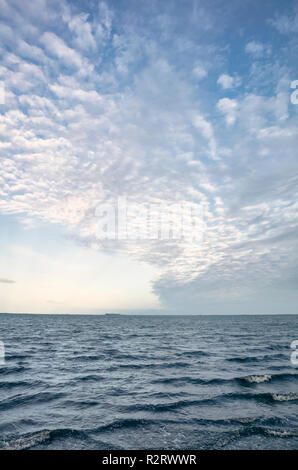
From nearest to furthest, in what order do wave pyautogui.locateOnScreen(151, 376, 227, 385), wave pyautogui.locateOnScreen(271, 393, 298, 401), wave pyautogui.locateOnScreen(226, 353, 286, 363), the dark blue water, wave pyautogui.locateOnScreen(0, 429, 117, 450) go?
wave pyautogui.locateOnScreen(0, 429, 117, 450)
the dark blue water
wave pyautogui.locateOnScreen(271, 393, 298, 401)
wave pyautogui.locateOnScreen(151, 376, 227, 385)
wave pyautogui.locateOnScreen(226, 353, 286, 363)

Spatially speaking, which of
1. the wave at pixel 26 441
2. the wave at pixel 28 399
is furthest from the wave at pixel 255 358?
the wave at pixel 26 441

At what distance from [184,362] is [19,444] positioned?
16.2 m

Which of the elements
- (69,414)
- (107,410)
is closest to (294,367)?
(107,410)

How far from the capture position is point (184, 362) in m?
22.2

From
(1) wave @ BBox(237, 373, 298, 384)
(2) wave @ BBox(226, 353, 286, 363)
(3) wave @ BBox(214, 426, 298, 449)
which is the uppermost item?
(3) wave @ BBox(214, 426, 298, 449)

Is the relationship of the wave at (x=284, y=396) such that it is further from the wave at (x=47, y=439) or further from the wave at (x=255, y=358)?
the wave at (x=47, y=439)

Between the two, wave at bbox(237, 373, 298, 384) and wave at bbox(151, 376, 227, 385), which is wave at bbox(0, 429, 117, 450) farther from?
wave at bbox(237, 373, 298, 384)

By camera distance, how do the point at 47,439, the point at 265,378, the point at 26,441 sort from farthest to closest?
1. the point at 265,378
2. the point at 47,439
3. the point at 26,441

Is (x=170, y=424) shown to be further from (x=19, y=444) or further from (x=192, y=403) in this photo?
(x=19, y=444)

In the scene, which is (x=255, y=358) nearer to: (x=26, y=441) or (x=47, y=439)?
(x=47, y=439)

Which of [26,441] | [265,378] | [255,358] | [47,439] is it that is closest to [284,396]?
[265,378]

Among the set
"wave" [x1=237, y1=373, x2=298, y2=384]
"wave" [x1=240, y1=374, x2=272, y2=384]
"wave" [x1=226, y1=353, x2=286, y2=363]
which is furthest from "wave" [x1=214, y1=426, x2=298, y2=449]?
"wave" [x1=226, y1=353, x2=286, y2=363]

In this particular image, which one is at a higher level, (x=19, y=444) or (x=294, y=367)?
(x=19, y=444)
